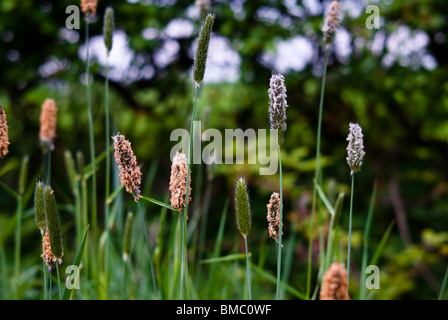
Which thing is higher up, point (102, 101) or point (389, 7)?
point (389, 7)

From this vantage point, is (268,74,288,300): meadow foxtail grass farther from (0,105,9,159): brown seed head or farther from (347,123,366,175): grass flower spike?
(0,105,9,159): brown seed head

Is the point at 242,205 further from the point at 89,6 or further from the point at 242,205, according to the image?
the point at 89,6

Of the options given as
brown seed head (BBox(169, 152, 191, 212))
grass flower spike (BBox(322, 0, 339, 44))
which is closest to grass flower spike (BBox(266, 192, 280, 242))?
brown seed head (BBox(169, 152, 191, 212))

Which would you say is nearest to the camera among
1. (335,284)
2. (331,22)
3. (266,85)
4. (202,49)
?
(335,284)

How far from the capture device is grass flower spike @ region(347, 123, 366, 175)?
1.89ft

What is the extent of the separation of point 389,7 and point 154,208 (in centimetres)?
196

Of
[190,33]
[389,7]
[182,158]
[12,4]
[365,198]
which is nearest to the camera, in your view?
[182,158]

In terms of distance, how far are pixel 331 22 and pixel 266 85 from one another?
4.02 feet

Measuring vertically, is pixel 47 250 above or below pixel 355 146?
below

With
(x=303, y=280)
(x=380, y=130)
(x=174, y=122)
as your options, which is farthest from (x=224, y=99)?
(x=303, y=280)

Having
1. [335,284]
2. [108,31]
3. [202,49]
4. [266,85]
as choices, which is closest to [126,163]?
[202,49]

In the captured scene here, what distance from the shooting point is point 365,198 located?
290 centimetres

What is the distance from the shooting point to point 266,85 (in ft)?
6.63

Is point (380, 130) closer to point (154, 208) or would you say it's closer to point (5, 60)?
point (154, 208)
